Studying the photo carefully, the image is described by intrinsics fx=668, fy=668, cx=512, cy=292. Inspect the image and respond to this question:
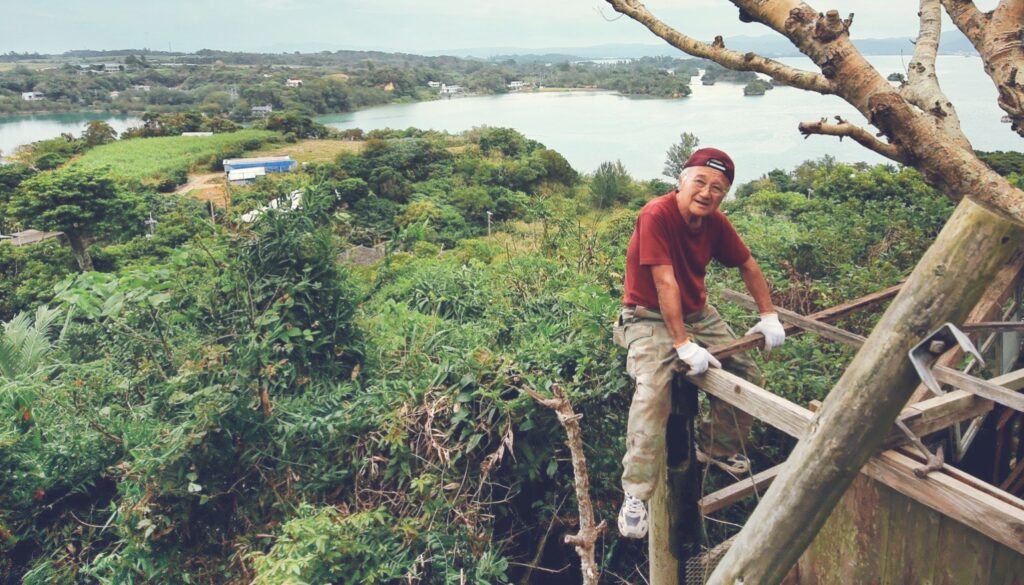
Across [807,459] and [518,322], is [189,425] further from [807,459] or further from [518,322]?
[807,459]

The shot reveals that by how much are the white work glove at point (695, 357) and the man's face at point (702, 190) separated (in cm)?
48

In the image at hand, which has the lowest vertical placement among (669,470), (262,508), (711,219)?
(262,508)

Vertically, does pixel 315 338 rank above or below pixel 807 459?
below

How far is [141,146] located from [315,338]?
202 feet

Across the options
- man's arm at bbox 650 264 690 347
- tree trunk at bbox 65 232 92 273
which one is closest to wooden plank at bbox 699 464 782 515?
man's arm at bbox 650 264 690 347

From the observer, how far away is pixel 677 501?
257 centimetres

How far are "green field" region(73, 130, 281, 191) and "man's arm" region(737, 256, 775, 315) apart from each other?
4722 cm

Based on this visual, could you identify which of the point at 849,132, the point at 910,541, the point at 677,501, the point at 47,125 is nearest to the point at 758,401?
the point at 910,541

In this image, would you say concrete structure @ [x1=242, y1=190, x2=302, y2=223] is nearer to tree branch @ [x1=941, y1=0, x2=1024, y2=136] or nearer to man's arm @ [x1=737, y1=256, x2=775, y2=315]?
man's arm @ [x1=737, y1=256, x2=775, y2=315]

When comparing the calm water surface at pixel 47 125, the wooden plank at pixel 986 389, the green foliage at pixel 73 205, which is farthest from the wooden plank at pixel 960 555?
the calm water surface at pixel 47 125

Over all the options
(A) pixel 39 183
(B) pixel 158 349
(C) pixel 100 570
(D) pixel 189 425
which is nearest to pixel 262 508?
(D) pixel 189 425

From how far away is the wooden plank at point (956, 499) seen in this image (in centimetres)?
147

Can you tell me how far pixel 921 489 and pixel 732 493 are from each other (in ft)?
3.57

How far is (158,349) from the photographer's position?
14.7ft
